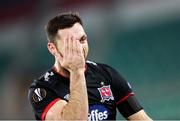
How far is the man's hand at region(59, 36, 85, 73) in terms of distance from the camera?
3336mm

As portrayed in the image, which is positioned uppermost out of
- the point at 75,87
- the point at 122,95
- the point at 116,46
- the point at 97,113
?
the point at 116,46

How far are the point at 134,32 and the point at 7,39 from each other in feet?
9.24

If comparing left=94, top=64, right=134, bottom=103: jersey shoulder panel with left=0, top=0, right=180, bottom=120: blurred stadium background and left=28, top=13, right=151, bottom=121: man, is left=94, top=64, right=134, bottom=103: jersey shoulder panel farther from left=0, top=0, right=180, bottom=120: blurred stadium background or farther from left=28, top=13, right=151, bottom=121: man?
left=0, top=0, right=180, bottom=120: blurred stadium background

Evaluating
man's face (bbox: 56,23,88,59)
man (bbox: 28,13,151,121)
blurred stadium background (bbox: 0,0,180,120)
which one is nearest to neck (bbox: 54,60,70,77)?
man (bbox: 28,13,151,121)

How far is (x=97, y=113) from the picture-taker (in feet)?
11.6

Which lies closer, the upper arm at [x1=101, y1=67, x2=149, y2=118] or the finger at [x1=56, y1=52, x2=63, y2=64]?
the finger at [x1=56, y1=52, x2=63, y2=64]

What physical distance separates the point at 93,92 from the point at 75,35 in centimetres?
47

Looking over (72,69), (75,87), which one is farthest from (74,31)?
(75,87)

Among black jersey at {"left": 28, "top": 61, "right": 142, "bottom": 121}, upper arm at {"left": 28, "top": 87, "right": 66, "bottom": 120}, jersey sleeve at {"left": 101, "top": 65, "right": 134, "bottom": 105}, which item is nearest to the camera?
upper arm at {"left": 28, "top": 87, "right": 66, "bottom": 120}

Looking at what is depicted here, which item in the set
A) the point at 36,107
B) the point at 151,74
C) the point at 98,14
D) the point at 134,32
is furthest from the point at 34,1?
the point at 36,107

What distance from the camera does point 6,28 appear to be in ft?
33.6

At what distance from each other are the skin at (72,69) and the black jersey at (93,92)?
0.28 feet

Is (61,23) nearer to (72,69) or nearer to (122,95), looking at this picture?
(72,69)

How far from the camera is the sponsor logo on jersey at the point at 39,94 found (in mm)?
3545
